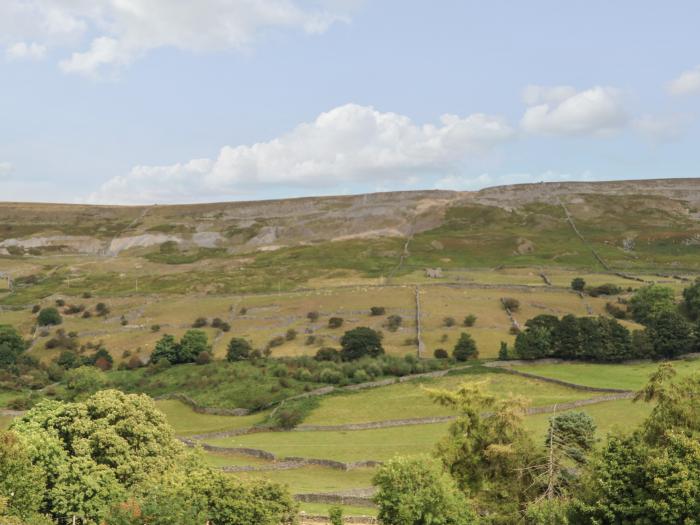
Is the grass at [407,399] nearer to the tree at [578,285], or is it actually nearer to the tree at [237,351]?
the tree at [237,351]

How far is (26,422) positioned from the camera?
42219 millimetres

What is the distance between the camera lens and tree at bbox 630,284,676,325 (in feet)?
318

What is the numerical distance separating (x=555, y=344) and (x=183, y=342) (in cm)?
4687

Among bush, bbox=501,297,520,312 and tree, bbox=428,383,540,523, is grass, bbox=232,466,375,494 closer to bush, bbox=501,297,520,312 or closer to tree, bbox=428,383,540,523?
tree, bbox=428,383,540,523

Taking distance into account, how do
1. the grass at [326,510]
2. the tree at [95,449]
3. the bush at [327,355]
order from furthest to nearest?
the bush at [327,355] → the grass at [326,510] → the tree at [95,449]

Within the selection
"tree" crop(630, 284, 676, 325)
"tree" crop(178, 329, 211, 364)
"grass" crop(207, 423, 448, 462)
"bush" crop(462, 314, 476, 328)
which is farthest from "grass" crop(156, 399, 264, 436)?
"tree" crop(630, 284, 676, 325)

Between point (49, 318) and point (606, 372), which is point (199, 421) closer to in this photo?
point (606, 372)

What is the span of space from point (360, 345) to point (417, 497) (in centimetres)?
5548

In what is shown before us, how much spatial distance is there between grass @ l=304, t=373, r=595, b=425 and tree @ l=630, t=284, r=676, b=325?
33.2 metres

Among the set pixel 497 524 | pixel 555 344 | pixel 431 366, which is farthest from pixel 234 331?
pixel 497 524

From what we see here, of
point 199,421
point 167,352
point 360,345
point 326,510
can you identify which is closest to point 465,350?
point 360,345

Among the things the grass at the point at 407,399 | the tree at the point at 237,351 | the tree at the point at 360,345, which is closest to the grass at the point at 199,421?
the grass at the point at 407,399

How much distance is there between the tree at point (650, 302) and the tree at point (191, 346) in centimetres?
5802

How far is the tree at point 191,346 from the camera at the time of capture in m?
92.6
